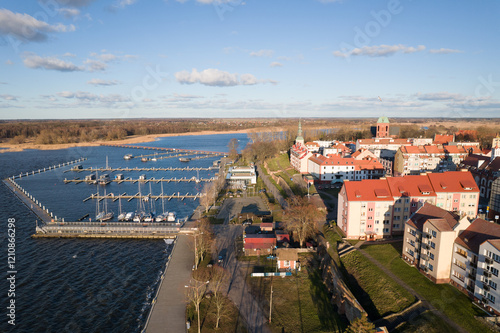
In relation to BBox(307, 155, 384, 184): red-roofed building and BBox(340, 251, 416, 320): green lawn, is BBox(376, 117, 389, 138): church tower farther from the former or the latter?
BBox(340, 251, 416, 320): green lawn

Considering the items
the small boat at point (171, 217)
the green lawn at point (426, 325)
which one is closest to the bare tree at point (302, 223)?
the green lawn at point (426, 325)

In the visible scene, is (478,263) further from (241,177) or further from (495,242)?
(241,177)

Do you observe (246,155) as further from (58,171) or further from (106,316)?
(106,316)

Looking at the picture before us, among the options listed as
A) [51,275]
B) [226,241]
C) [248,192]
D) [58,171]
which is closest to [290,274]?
[226,241]

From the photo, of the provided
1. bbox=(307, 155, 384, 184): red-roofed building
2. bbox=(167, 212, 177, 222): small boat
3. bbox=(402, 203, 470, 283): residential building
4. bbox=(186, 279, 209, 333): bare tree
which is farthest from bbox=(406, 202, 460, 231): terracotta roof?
bbox=(167, 212, 177, 222): small boat

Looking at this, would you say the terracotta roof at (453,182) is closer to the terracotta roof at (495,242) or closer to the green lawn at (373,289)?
the green lawn at (373,289)

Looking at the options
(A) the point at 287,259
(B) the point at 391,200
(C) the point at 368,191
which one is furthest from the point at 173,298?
(B) the point at 391,200

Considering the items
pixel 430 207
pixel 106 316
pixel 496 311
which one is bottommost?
pixel 106 316
